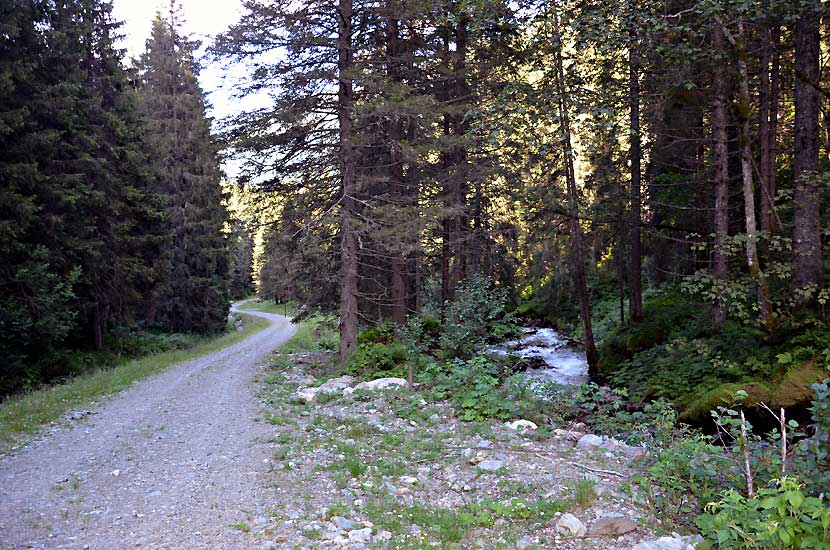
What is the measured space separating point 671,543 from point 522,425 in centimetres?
327

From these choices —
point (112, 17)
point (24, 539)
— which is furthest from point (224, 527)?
point (112, 17)

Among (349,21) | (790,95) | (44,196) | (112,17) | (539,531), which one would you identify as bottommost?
(539,531)

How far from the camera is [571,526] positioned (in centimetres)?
396

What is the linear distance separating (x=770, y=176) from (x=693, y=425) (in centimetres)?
684

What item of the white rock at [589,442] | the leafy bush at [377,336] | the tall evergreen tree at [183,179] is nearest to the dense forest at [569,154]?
the leafy bush at [377,336]

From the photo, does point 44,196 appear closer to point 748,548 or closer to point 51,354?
point 51,354

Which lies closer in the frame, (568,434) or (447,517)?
(447,517)

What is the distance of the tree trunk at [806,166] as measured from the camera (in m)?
8.37

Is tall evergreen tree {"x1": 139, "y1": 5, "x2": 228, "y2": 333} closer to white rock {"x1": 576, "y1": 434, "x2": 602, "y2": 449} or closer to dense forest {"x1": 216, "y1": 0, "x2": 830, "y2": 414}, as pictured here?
dense forest {"x1": 216, "y1": 0, "x2": 830, "y2": 414}

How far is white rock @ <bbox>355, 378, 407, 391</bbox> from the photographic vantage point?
9.44 m

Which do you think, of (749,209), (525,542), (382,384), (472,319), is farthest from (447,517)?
(749,209)

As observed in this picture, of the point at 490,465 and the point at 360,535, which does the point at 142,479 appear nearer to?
the point at 360,535

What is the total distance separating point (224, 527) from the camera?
425cm

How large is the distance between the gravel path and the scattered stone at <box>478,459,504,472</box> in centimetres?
221
